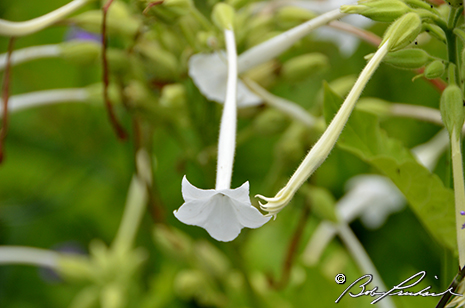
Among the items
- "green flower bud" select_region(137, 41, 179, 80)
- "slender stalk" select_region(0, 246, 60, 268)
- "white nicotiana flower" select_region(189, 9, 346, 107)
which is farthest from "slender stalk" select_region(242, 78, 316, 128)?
"slender stalk" select_region(0, 246, 60, 268)

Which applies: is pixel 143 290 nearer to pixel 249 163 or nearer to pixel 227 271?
pixel 227 271

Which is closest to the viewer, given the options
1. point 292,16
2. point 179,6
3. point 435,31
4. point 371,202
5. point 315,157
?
point 315,157

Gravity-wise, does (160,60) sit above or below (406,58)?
below

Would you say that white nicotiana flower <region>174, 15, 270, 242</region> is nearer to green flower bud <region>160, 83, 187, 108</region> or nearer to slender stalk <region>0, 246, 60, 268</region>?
green flower bud <region>160, 83, 187, 108</region>

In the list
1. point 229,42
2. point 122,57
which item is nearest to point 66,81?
point 122,57

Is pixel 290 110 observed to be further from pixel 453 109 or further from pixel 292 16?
pixel 453 109

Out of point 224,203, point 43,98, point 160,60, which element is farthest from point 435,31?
point 43,98

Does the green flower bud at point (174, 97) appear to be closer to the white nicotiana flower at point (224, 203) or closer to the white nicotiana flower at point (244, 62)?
the white nicotiana flower at point (244, 62)
